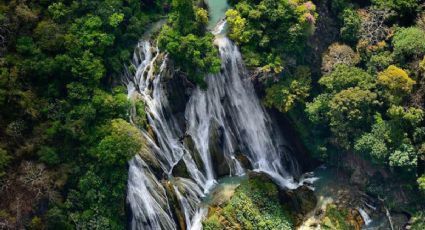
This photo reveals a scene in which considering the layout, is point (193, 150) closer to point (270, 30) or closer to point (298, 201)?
point (298, 201)

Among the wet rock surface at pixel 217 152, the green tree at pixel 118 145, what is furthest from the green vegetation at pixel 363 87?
the green tree at pixel 118 145

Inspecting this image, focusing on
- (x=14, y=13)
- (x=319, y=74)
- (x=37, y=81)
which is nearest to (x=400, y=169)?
(x=319, y=74)

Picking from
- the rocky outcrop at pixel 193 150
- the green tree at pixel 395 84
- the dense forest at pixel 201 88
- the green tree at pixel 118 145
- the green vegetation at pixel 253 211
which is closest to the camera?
the dense forest at pixel 201 88

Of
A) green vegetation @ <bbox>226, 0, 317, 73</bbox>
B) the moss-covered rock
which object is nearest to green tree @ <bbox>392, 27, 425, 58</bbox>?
green vegetation @ <bbox>226, 0, 317, 73</bbox>

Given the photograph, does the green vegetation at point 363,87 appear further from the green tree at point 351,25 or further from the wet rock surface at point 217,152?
the wet rock surface at point 217,152

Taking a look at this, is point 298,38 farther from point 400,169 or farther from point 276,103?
point 400,169
